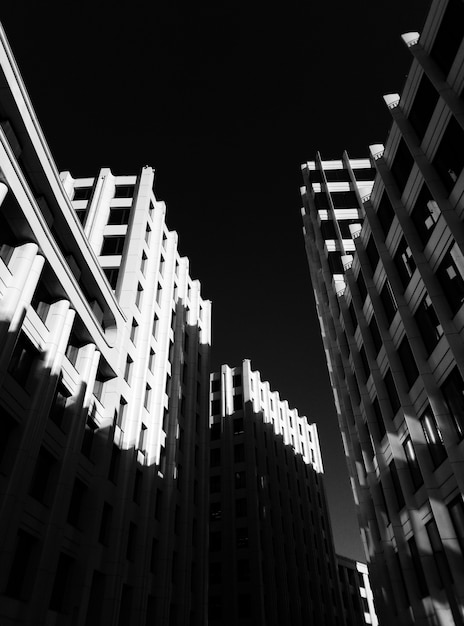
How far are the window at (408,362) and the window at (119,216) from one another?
28.0 m

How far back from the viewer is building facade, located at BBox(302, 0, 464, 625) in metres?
21.0

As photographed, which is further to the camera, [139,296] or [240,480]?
[240,480]

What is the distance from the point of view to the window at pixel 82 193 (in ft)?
157

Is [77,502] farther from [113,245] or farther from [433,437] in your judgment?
[113,245]

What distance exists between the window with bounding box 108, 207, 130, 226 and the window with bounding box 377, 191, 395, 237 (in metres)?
23.8

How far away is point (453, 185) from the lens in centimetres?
2177

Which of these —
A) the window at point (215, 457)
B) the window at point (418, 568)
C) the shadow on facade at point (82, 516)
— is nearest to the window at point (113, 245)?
the shadow on facade at point (82, 516)

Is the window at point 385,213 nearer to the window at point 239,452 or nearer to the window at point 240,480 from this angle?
the window at point 240,480

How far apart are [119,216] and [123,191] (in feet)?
12.5

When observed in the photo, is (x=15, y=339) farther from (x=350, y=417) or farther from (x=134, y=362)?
(x=350, y=417)

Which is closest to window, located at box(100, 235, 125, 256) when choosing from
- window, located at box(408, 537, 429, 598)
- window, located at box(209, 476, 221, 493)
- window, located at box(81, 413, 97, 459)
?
window, located at box(81, 413, 97, 459)

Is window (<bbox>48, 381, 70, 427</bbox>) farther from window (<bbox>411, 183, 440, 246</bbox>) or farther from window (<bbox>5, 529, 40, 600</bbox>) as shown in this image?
window (<bbox>411, 183, 440, 246</bbox>)

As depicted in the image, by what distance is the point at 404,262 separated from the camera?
27.2m

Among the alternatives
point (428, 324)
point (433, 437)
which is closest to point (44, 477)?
point (433, 437)
